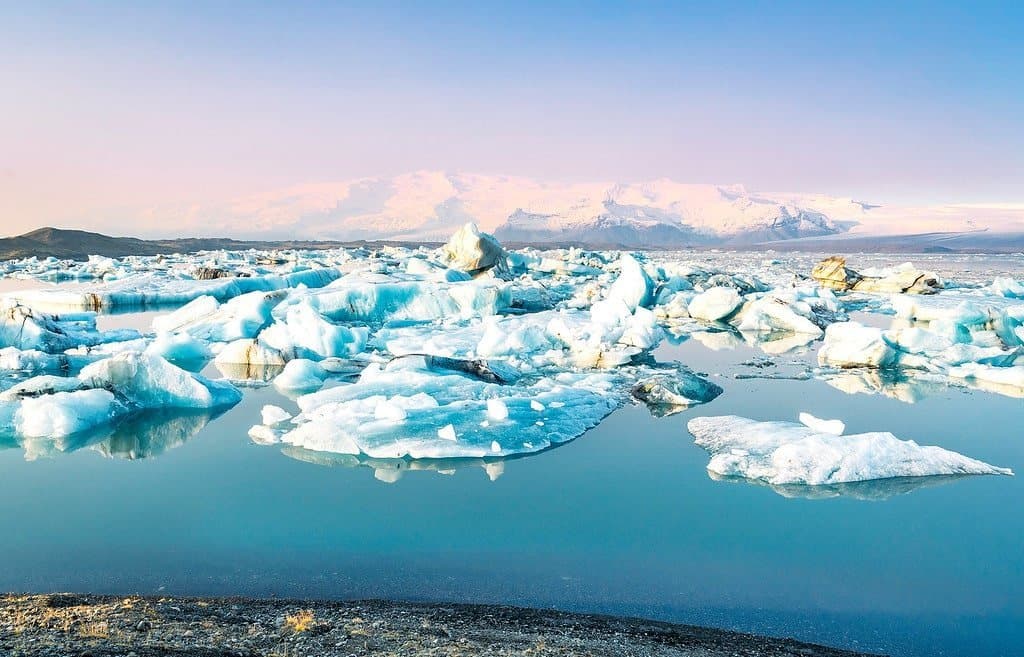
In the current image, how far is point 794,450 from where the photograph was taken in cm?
514

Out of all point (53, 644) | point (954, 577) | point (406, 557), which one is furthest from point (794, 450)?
point (53, 644)

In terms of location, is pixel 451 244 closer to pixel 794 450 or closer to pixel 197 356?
pixel 197 356

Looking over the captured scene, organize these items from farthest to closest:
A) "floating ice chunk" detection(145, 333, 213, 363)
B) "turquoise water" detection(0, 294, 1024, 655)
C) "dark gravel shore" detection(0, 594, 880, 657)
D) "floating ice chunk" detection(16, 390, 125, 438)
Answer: "floating ice chunk" detection(145, 333, 213, 363), "floating ice chunk" detection(16, 390, 125, 438), "turquoise water" detection(0, 294, 1024, 655), "dark gravel shore" detection(0, 594, 880, 657)

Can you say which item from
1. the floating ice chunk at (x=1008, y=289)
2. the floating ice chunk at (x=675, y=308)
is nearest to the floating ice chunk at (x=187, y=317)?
the floating ice chunk at (x=675, y=308)

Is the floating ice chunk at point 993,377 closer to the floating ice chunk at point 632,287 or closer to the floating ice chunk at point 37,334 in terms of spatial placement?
the floating ice chunk at point 632,287

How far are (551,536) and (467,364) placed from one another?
13.8 feet

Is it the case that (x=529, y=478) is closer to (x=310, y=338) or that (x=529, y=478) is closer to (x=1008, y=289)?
(x=310, y=338)

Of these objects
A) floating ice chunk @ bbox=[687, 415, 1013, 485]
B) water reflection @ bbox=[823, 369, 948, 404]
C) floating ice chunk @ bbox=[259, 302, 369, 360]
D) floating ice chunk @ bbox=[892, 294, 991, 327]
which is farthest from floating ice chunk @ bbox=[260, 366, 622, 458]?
floating ice chunk @ bbox=[892, 294, 991, 327]

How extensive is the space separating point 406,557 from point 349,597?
511mm

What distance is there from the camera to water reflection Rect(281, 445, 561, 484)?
5172 mm

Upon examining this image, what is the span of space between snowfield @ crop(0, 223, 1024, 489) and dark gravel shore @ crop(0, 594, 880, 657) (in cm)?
225

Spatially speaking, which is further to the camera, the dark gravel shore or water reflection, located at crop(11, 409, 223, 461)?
water reflection, located at crop(11, 409, 223, 461)

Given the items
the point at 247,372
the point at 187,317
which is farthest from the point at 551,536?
the point at 187,317

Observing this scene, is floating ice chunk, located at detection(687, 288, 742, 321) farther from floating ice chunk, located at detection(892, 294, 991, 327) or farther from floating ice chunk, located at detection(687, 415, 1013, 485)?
floating ice chunk, located at detection(687, 415, 1013, 485)
